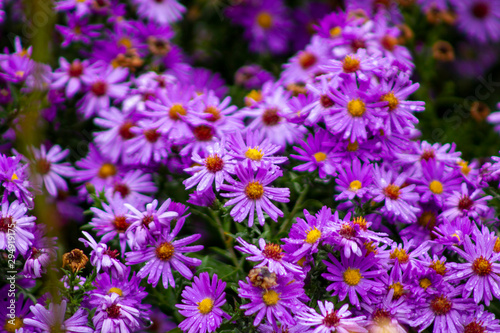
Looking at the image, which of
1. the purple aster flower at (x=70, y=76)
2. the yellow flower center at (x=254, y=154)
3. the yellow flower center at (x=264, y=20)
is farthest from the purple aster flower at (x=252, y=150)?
the yellow flower center at (x=264, y=20)

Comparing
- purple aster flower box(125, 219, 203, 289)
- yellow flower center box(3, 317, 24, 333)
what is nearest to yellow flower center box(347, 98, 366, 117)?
purple aster flower box(125, 219, 203, 289)

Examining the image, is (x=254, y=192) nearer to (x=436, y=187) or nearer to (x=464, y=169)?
(x=436, y=187)

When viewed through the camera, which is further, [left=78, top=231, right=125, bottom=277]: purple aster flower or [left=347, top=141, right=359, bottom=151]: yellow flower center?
[left=347, top=141, right=359, bottom=151]: yellow flower center

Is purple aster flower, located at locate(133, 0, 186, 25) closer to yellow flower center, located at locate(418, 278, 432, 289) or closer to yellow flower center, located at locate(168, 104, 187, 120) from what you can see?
yellow flower center, located at locate(168, 104, 187, 120)

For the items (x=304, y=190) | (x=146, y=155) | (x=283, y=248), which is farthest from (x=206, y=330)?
(x=146, y=155)

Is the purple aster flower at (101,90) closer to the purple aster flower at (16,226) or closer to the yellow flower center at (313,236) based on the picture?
the purple aster flower at (16,226)

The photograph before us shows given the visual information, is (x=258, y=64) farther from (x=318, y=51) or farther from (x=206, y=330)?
(x=206, y=330)
